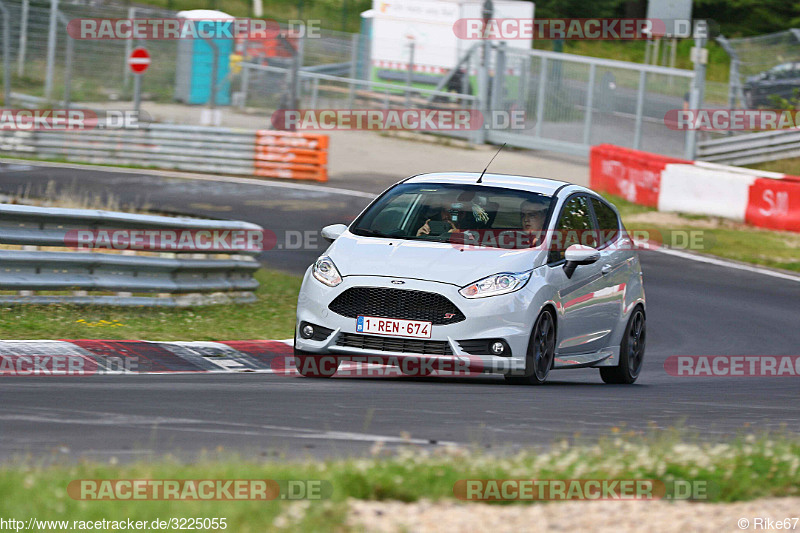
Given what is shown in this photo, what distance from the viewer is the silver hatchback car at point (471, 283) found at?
8.96 m

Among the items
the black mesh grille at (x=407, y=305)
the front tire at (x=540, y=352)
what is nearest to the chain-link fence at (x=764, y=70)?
the front tire at (x=540, y=352)

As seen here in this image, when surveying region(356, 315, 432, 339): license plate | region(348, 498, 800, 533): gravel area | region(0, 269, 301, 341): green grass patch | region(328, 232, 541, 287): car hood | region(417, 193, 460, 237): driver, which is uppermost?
region(417, 193, 460, 237): driver

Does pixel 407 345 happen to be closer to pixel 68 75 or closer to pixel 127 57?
pixel 68 75

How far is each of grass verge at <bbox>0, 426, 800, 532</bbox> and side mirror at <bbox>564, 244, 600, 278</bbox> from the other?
354 centimetres

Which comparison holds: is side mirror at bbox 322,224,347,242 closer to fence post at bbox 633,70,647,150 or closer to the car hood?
the car hood

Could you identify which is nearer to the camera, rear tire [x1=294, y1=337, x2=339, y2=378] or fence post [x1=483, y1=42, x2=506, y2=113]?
Result: rear tire [x1=294, y1=337, x2=339, y2=378]

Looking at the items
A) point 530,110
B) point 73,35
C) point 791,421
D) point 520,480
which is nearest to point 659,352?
point 791,421

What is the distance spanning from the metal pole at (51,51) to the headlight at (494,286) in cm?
2486

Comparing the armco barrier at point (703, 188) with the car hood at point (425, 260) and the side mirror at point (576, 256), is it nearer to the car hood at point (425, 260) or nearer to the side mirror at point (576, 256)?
the side mirror at point (576, 256)

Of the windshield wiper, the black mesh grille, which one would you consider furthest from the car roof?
the black mesh grille

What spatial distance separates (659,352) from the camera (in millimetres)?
13383

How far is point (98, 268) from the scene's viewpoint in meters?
11.9

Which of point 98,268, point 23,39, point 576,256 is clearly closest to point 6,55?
point 23,39

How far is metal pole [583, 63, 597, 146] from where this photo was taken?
30006 mm
